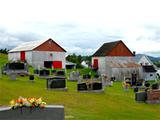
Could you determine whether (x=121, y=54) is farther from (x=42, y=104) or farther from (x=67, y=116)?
(x=42, y=104)

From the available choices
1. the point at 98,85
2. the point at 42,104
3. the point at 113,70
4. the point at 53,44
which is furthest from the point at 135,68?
the point at 42,104

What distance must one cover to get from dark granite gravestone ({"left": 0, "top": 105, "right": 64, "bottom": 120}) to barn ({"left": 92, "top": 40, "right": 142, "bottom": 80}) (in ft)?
185

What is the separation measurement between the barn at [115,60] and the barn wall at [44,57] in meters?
8.50

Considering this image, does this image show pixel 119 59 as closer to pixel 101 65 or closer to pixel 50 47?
pixel 101 65

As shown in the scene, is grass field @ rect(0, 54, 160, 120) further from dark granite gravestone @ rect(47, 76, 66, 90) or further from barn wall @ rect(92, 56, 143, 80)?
barn wall @ rect(92, 56, 143, 80)

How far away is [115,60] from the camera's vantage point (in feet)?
255

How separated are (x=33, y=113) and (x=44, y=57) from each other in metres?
59.6

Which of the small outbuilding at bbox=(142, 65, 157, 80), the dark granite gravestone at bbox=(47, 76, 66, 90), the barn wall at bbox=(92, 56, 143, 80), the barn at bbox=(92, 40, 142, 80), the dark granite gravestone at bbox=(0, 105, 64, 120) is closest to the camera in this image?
the dark granite gravestone at bbox=(0, 105, 64, 120)

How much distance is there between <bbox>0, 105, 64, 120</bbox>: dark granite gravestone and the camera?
12094mm

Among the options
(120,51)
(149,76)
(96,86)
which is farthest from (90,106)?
(120,51)

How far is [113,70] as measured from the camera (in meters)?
70.0

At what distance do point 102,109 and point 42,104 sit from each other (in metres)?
9.83

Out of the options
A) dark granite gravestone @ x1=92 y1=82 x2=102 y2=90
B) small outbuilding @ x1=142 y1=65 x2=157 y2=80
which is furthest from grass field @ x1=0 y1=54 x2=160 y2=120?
small outbuilding @ x1=142 y1=65 x2=157 y2=80

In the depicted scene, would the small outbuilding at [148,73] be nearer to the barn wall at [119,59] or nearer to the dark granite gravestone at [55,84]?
the barn wall at [119,59]
